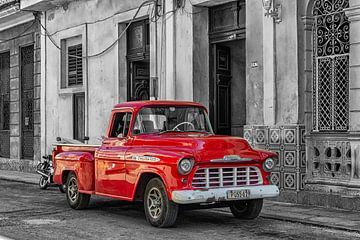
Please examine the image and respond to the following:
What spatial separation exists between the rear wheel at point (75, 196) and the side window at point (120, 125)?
4.76 ft

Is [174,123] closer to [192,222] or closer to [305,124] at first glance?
[192,222]

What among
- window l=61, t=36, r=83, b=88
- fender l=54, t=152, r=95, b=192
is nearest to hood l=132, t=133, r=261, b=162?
fender l=54, t=152, r=95, b=192

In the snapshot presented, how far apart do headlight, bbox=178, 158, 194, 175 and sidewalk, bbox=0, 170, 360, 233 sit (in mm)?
2258

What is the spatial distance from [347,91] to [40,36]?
1290 cm

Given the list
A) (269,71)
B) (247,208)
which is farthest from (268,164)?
(269,71)

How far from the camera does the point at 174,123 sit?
10359 millimetres

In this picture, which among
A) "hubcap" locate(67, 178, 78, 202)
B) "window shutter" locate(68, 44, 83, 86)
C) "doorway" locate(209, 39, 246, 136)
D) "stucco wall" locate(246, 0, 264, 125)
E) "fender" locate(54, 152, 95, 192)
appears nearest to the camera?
"fender" locate(54, 152, 95, 192)

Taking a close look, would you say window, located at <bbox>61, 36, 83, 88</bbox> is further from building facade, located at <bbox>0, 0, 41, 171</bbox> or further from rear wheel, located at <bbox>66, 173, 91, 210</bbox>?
rear wheel, located at <bbox>66, 173, 91, 210</bbox>

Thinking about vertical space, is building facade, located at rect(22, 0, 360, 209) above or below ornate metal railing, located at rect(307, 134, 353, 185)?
above

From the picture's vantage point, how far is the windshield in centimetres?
1023

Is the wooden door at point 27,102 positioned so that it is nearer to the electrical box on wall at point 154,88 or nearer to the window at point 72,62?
the window at point 72,62

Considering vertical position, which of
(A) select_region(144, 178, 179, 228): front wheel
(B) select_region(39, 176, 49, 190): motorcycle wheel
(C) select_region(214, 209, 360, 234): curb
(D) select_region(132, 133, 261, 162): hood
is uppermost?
(D) select_region(132, 133, 261, 162): hood

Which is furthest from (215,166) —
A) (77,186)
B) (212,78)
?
(212,78)

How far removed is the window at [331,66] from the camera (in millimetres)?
11781
